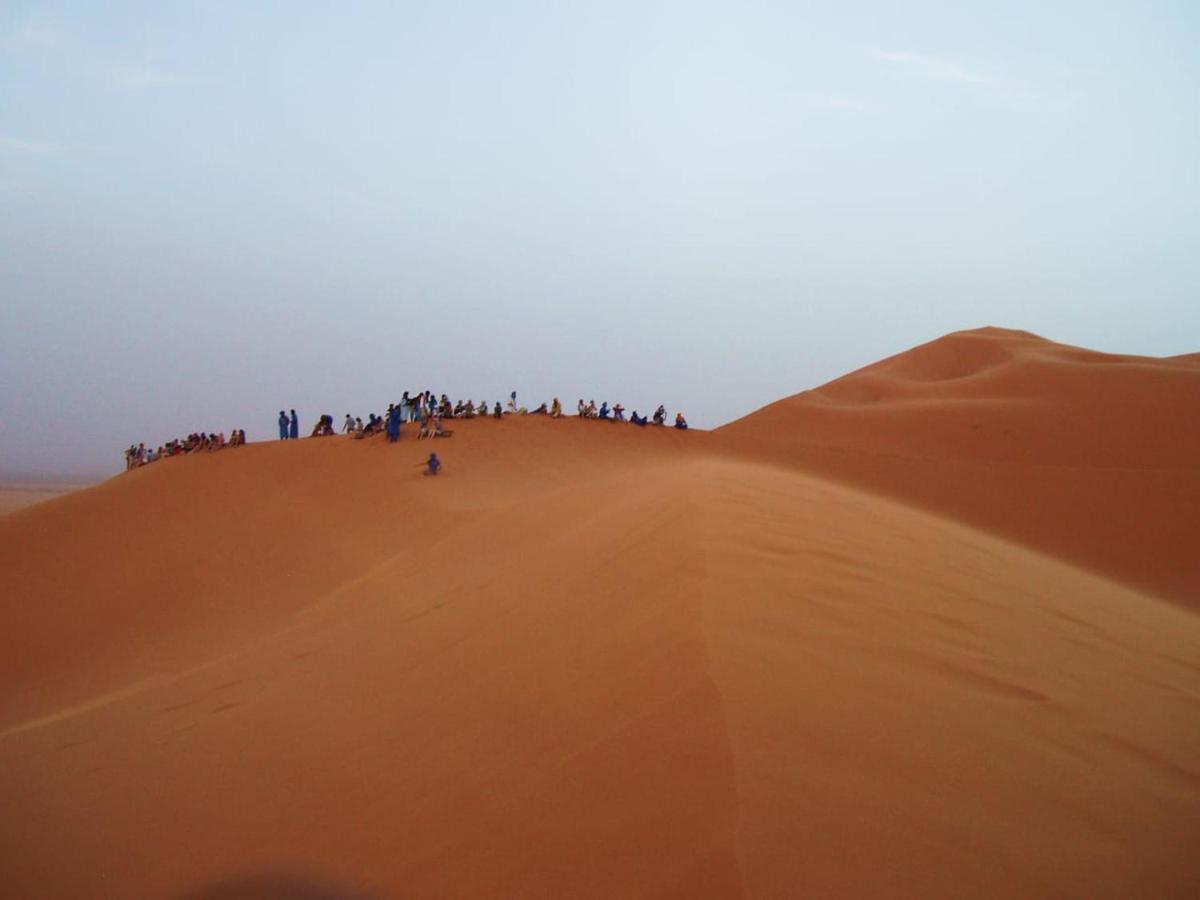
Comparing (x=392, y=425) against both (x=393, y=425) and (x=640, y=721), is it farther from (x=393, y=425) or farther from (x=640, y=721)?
(x=640, y=721)

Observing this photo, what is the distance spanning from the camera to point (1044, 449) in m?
→ 17.6

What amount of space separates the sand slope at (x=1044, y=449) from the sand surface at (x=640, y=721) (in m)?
4.72

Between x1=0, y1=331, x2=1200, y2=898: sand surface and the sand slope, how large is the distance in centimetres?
472

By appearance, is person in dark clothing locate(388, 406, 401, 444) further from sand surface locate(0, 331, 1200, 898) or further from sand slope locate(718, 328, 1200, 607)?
sand slope locate(718, 328, 1200, 607)

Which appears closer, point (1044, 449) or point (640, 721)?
point (640, 721)

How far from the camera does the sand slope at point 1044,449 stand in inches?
524

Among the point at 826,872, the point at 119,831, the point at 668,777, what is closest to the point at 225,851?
the point at 119,831

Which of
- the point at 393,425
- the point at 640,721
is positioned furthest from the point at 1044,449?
the point at 640,721

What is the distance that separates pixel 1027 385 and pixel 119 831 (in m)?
22.9

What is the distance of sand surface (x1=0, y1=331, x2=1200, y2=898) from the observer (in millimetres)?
3014

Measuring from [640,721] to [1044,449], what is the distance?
54.8 ft

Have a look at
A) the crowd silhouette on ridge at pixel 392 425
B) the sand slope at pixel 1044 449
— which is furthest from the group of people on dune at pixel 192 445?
the sand slope at pixel 1044 449

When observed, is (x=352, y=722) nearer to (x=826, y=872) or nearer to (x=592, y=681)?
(x=592, y=681)

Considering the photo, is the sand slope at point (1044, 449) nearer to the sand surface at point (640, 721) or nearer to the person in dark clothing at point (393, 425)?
the sand surface at point (640, 721)
